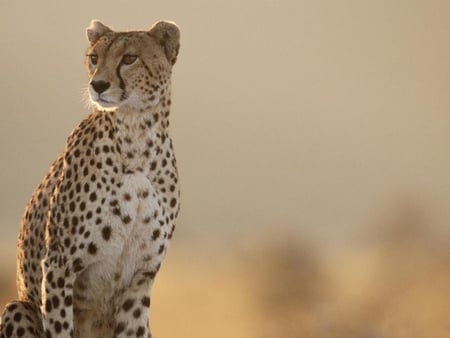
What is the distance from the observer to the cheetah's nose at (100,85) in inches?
232

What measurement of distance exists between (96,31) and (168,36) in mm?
265

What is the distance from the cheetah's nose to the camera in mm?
5898

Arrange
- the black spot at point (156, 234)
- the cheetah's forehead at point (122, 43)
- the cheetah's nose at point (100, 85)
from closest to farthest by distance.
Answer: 1. the cheetah's nose at point (100, 85)
2. the cheetah's forehead at point (122, 43)
3. the black spot at point (156, 234)

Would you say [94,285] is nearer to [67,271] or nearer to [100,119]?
[67,271]

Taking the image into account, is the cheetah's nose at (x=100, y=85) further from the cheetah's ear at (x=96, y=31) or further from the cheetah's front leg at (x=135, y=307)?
the cheetah's front leg at (x=135, y=307)

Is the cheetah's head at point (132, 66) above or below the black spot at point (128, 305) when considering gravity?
above

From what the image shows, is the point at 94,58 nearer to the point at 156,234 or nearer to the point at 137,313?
the point at 156,234

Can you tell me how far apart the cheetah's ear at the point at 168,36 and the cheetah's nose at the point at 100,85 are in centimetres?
30

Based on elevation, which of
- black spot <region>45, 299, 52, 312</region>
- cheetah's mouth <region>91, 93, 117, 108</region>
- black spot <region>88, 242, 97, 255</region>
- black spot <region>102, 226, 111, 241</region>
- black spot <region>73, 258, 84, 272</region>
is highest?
cheetah's mouth <region>91, 93, 117, 108</region>

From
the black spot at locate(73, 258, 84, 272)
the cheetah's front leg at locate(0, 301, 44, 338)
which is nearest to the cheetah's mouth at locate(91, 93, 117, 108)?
the black spot at locate(73, 258, 84, 272)

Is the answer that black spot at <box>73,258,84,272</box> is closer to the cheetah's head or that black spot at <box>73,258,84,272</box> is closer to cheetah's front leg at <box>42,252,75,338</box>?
cheetah's front leg at <box>42,252,75,338</box>

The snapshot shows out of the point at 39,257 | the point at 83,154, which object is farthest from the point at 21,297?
the point at 83,154

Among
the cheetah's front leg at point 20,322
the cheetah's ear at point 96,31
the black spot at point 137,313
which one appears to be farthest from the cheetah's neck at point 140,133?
the cheetah's front leg at point 20,322

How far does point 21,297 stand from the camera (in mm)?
6449
